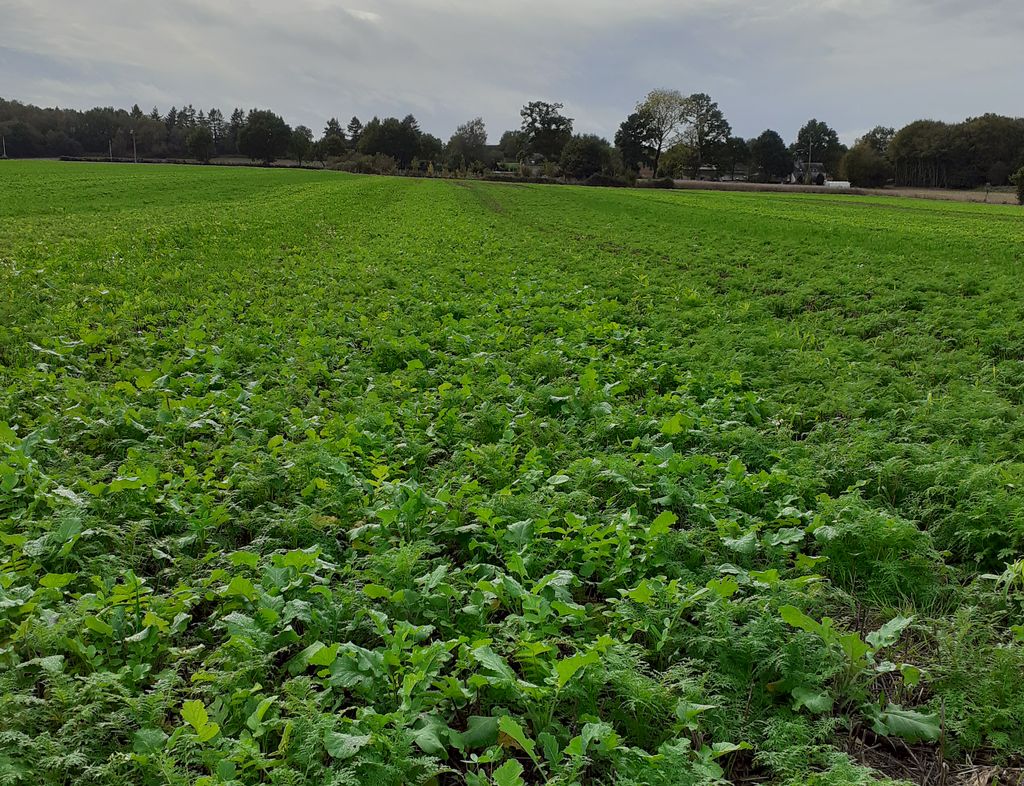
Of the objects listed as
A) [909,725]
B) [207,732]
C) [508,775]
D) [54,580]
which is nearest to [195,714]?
[207,732]

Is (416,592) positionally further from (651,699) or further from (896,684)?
(896,684)

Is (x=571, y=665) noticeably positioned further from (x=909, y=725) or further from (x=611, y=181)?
(x=611, y=181)

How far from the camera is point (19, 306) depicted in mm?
9477

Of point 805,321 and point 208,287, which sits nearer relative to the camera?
point 805,321

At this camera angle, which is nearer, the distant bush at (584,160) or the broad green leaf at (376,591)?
the broad green leaf at (376,591)

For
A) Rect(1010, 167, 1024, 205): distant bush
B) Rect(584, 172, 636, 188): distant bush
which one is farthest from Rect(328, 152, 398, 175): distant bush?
Rect(1010, 167, 1024, 205): distant bush

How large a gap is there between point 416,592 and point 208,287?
33.7 feet

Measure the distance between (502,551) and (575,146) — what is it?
393 feet

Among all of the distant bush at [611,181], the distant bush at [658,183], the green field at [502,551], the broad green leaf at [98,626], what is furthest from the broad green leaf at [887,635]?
the distant bush at [611,181]

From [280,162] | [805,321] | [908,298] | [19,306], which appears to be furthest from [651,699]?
[280,162]

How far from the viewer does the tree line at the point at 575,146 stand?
11194 centimetres

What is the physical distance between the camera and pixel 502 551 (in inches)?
159

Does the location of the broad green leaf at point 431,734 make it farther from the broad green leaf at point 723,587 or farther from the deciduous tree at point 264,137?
the deciduous tree at point 264,137

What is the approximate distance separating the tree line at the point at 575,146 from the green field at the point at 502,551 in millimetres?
100112
